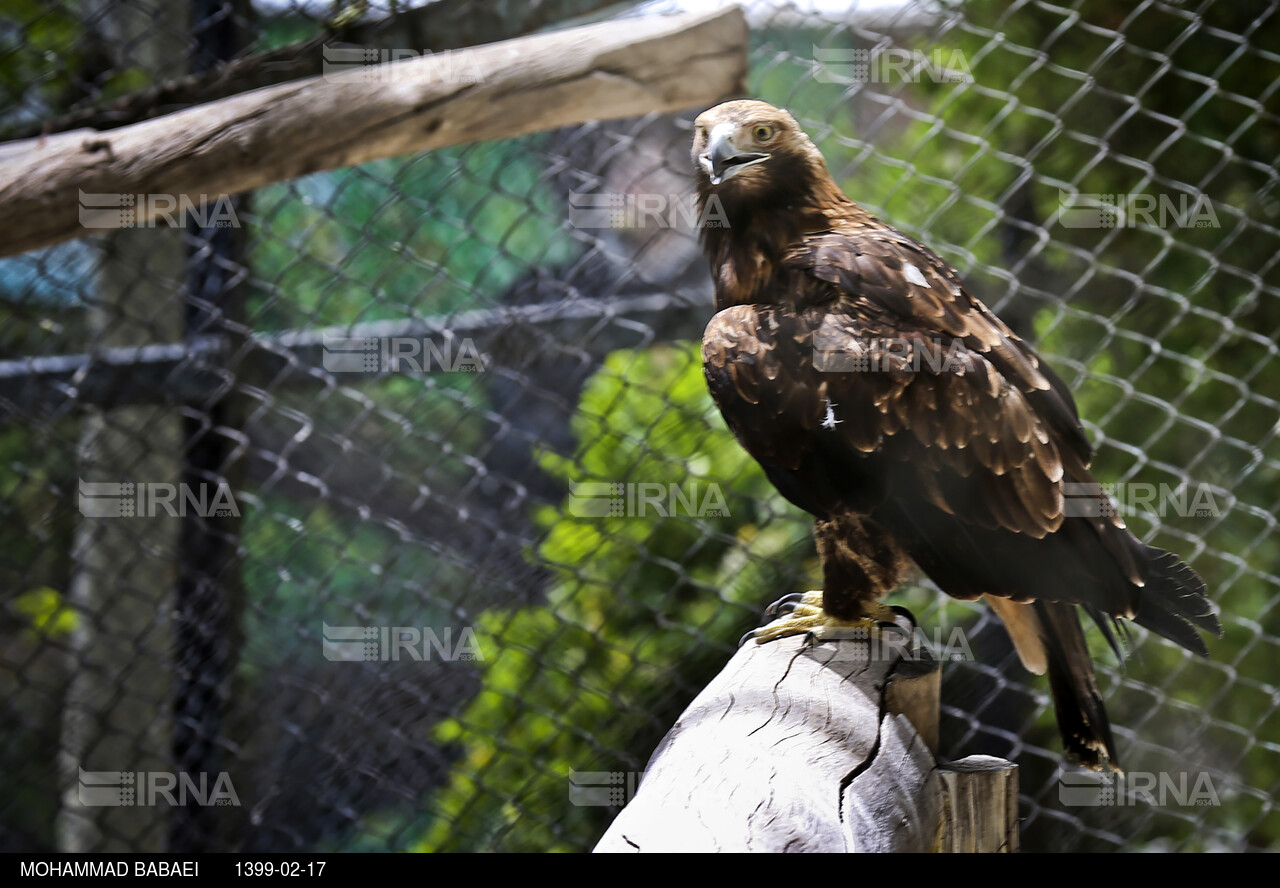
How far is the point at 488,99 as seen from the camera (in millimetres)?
1338

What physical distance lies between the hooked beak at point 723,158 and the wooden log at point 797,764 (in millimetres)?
564

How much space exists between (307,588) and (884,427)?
55.7 inches

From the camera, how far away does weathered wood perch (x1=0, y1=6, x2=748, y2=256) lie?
1.32m

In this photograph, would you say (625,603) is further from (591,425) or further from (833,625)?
(833,625)

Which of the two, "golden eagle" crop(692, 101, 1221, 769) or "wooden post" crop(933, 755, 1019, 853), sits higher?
"golden eagle" crop(692, 101, 1221, 769)

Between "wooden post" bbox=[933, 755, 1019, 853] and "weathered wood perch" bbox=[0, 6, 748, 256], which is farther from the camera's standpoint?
"weathered wood perch" bbox=[0, 6, 748, 256]

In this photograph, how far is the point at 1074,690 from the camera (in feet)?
3.58

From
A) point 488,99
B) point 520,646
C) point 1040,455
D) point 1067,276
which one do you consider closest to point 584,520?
point 520,646

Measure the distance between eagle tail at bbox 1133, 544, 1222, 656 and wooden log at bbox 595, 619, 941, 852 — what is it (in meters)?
0.26

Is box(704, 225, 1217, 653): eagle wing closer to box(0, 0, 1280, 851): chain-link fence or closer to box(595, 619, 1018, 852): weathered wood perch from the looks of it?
box(595, 619, 1018, 852): weathered wood perch

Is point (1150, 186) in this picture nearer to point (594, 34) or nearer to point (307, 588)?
point (594, 34)

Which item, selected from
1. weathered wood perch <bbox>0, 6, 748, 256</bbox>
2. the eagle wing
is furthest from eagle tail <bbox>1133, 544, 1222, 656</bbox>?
weathered wood perch <bbox>0, 6, 748, 256</bbox>

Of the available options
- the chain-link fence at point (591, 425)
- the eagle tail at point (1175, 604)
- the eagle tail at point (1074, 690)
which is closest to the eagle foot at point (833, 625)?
the eagle tail at point (1074, 690)

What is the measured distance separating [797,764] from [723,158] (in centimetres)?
66
